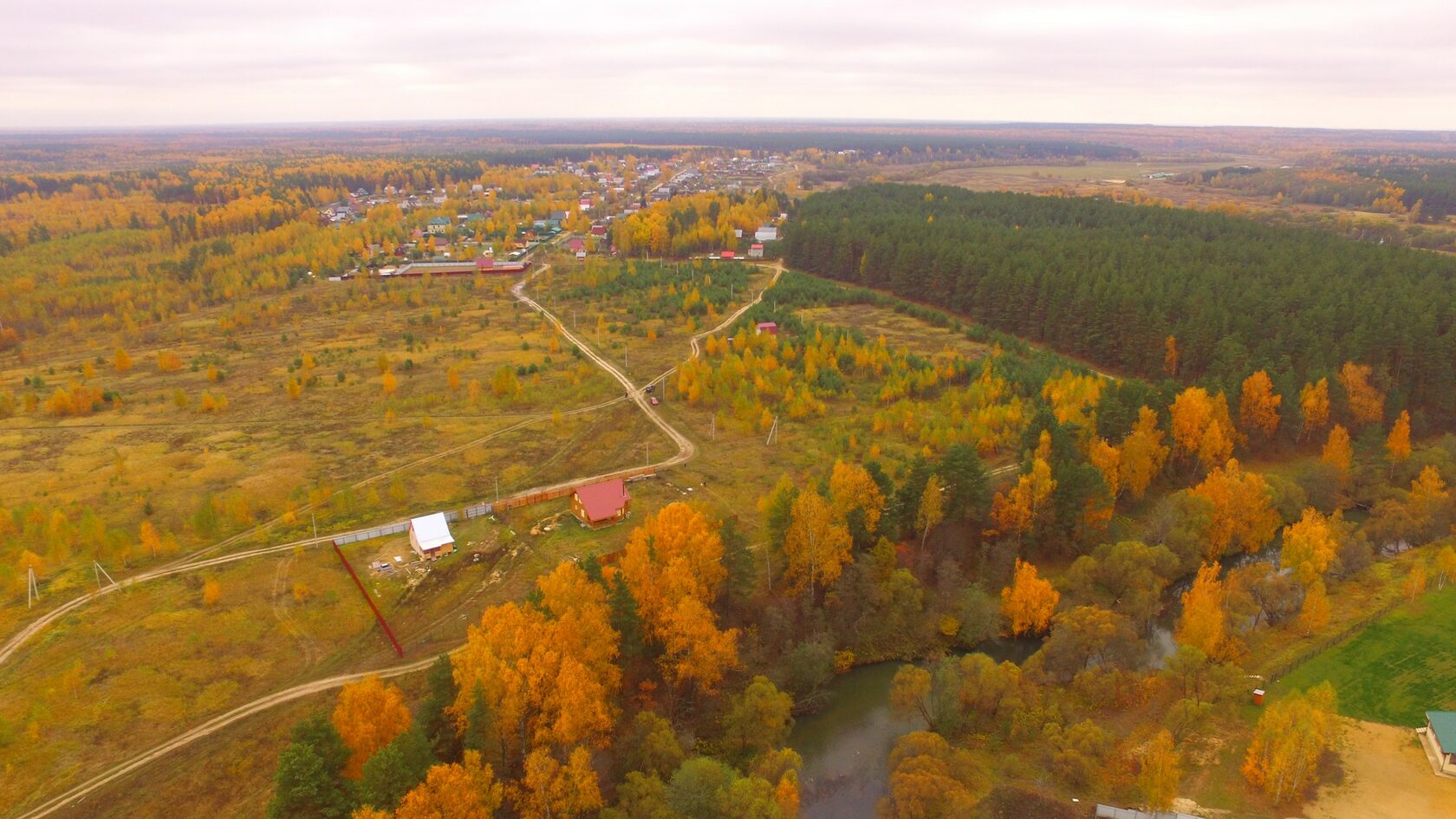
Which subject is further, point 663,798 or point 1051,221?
point 1051,221

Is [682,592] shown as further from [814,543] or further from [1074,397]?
[1074,397]

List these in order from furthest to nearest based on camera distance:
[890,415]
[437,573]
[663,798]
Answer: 1. [890,415]
2. [437,573]
3. [663,798]

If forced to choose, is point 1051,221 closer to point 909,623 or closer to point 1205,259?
point 1205,259

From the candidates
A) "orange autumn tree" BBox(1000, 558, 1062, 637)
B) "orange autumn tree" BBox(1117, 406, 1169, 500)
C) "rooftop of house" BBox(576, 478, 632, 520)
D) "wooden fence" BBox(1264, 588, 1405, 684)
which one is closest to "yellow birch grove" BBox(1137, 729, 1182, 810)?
"orange autumn tree" BBox(1000, 558, 1062, 637)

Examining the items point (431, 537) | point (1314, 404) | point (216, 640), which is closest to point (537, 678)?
point (431, 537)

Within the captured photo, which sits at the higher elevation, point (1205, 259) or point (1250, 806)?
point (1205, 259)

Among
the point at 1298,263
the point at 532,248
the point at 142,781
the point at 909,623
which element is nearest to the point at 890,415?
the point at 909,623

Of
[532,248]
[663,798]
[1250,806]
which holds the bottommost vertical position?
[1250,806]

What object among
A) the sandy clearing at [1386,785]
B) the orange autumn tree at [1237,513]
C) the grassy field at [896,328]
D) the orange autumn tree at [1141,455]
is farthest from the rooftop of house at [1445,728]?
the grassy field at [896,328]
